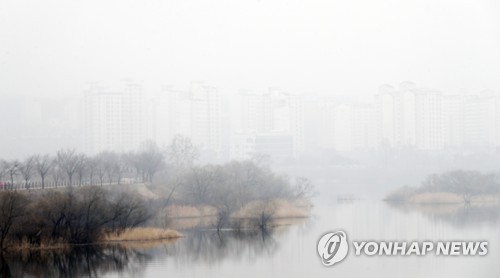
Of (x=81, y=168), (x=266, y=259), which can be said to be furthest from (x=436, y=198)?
(x=266, y=259)

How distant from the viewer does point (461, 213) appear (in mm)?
10930

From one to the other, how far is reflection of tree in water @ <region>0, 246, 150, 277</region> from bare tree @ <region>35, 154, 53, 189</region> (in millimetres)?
3402

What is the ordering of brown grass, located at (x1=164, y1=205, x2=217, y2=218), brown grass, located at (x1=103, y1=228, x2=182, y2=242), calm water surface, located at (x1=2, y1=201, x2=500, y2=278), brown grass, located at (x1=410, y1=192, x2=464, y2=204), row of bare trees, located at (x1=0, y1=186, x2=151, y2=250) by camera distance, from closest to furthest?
calm water surface, located at (x1=2, y1=201, x2=500, y2=278) < row of bare trees, located at (x1=0, y1=186, x2=151, y2=250) < brown grass, located at (x1=103, y1=228, x2=182, y2=242) < brown grass, located at (x1=164, y1=205, x2=217, y2=218) < brown grass, located at (x1=410, y1=192, x2=464, y2=204)

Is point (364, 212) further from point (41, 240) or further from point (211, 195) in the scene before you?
point (41, 240)

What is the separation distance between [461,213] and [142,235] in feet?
15.5

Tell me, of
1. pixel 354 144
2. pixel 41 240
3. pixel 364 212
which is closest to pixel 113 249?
pixel 41 240

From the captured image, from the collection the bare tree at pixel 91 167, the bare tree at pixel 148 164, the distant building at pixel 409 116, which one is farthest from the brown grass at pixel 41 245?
the distant building at pixel 409 116

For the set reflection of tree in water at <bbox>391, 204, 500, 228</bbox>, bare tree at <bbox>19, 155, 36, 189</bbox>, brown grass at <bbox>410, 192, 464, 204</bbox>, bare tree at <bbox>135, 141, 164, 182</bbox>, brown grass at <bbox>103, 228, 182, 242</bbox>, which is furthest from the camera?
bare tree at <bbox>135, 141, 164, 182</bbox>

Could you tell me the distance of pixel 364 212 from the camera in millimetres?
11898

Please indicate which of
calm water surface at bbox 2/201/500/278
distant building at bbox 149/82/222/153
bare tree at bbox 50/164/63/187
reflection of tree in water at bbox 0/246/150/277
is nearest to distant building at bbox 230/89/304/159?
distant building at bbox 149/82/222/153

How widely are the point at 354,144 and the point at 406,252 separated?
15219 millimetres

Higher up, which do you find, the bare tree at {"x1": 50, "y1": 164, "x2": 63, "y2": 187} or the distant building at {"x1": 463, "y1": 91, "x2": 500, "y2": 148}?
the distant building at {"x1": 463, "y1": 91, "x2": 500, "y2": 148}

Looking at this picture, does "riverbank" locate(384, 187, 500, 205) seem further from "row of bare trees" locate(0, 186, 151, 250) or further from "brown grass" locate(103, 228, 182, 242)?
"row of bare trees" locate(0, 186, 151, 250)

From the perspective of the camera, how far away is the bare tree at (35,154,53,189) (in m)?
10.9
